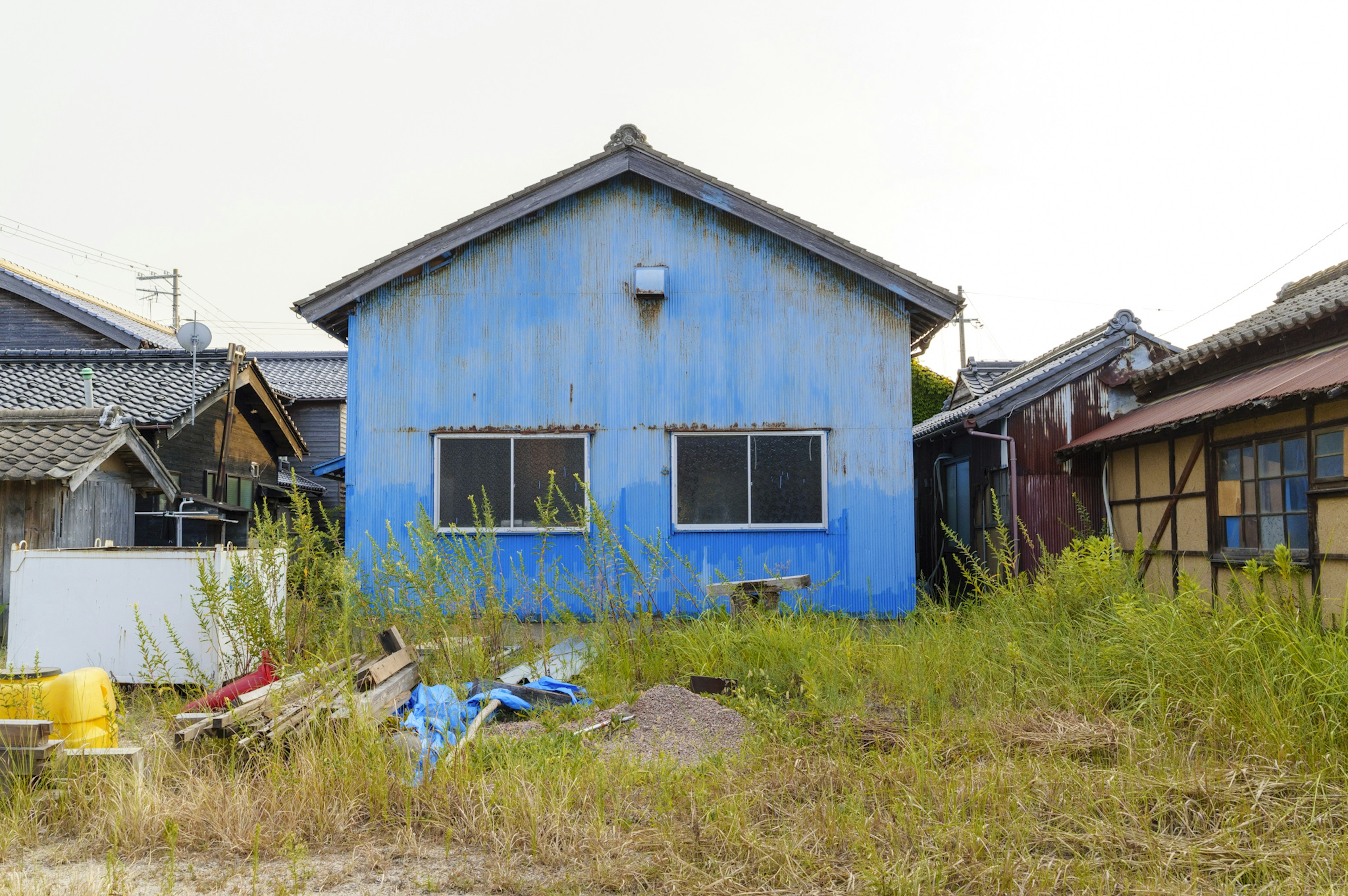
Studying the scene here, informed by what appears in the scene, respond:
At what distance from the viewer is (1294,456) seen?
266 inches

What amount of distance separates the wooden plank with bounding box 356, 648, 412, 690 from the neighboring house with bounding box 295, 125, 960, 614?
3112 mm

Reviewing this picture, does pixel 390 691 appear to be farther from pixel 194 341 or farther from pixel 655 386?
pixel 194 341

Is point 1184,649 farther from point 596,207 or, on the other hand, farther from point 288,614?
point 596,207

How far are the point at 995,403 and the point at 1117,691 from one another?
5440 mm

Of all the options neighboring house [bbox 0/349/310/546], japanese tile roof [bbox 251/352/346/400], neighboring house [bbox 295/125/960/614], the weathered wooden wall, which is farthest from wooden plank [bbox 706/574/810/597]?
the weathered wooden wall

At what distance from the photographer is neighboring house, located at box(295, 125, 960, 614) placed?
9.09 m

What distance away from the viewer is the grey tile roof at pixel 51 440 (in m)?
9.10

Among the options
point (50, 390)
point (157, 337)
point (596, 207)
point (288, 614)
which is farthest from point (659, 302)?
point (157, 337)

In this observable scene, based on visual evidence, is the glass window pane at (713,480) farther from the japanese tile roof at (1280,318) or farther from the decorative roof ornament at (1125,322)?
the decorative roof ornament at (1125,322)

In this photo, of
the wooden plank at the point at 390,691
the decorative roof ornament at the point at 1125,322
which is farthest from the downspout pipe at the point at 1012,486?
the wooden plank at the point at 390,691

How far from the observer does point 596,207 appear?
9445 mm

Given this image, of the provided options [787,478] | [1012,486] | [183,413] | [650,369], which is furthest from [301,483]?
[1012,486]

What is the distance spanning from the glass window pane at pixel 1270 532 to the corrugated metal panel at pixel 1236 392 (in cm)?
94

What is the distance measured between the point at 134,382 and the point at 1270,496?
15.1 meters
